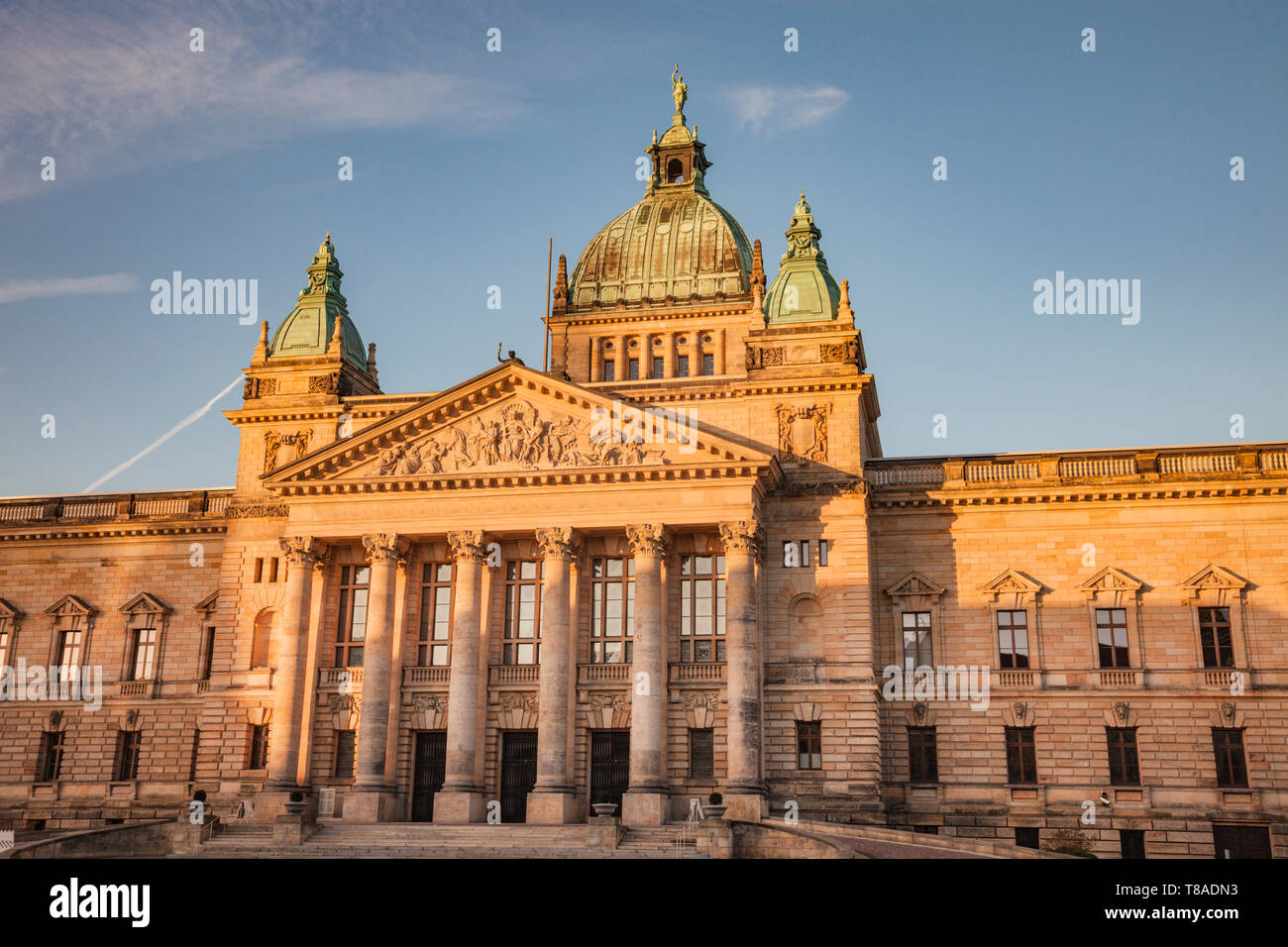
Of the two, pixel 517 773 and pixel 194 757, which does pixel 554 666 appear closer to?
pixel 517 773

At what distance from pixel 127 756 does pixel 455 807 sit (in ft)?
59.2

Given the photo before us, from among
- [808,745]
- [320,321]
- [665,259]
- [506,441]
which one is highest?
[665,259]

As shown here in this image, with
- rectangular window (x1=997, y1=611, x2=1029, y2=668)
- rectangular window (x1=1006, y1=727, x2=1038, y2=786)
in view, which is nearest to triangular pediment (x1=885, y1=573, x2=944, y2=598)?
rectangular window (x1=997, y1=611, x2=1029, y2=668)

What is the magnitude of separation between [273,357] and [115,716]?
16.8 metres

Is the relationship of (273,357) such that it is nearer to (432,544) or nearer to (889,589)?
(432,544)

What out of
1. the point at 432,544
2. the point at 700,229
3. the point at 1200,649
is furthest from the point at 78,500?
A: the point at 1200,649

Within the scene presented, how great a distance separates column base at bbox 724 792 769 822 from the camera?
136 feet

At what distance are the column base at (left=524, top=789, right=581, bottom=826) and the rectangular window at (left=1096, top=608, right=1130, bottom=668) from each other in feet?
68.2

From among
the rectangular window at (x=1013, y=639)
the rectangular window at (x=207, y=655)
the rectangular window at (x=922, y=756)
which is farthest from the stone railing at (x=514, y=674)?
the rectangular window at (x=1013, y=639)

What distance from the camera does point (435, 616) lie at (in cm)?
4831

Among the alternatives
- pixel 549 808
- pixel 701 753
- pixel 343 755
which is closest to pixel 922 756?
pixel 701 753

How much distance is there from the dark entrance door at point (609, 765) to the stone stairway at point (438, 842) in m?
4.21

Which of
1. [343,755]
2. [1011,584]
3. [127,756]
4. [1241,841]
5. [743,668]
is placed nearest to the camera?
[743,668]
